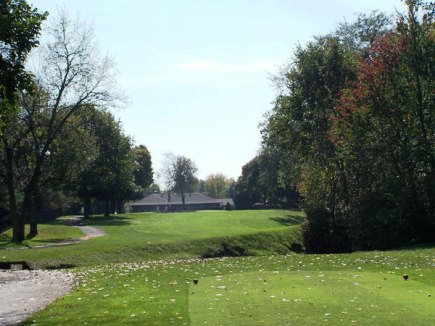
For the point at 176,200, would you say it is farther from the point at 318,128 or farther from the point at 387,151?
the point at 387,151

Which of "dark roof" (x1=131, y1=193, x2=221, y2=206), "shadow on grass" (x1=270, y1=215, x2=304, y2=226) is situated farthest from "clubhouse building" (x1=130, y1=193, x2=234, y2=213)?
"shadow on grass" (x1=270, y1=215, x2=304, y2=226)

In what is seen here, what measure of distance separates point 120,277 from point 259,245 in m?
24.8

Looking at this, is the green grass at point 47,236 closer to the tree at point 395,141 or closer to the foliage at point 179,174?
the tree at point 395,141

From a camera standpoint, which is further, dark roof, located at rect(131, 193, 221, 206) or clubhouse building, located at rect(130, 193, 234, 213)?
dark roof, located at rect(131, 193, 221, 206)

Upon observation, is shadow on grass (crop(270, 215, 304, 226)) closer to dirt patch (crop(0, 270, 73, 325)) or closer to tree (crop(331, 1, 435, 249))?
tree (crop(331, 1, 435, 249))

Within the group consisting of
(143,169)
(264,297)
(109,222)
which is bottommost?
(264,297)

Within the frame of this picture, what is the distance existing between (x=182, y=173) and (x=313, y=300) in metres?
180

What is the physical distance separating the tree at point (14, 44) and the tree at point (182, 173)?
171835mm

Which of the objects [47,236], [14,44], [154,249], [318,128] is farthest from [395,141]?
[47,236]

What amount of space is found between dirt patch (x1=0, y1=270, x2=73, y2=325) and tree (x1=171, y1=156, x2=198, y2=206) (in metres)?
166

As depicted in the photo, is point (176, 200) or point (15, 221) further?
point (176, 200)

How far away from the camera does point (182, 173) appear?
628 ft

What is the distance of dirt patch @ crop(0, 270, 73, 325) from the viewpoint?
1302 centimetres

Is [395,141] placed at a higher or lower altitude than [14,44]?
lower
